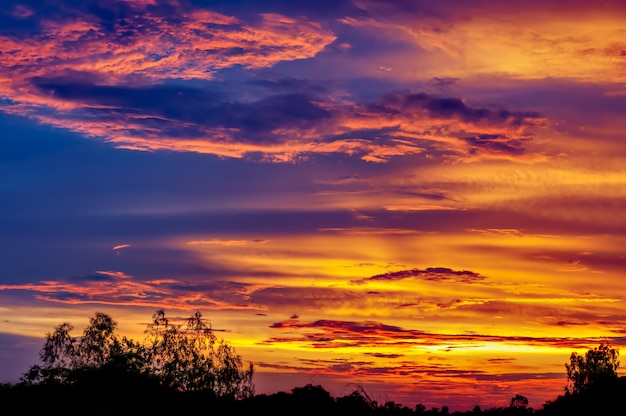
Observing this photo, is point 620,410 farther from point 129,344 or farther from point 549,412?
point 129,344

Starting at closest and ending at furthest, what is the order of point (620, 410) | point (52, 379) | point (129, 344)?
point (620, 410), point (52, 379), point (129, 344)

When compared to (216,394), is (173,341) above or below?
above

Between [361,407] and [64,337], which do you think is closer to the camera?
[361,407]

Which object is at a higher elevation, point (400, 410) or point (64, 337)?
point (64, 337)

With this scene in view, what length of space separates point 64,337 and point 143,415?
97.1ft

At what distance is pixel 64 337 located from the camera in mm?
57844

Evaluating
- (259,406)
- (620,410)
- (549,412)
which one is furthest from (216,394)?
(620,410)

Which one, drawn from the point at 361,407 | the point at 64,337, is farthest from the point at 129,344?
the point at 361,407

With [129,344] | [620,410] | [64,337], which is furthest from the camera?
[64,337]

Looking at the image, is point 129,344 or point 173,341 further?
point 173,341

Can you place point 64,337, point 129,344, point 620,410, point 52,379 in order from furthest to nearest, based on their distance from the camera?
point 64,337 → point 129,344 → point 52,379 → point 620,410

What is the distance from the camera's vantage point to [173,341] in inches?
2391

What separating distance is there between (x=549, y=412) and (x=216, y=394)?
1266 centimetres

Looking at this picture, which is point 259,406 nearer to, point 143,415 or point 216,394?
point 216,394
